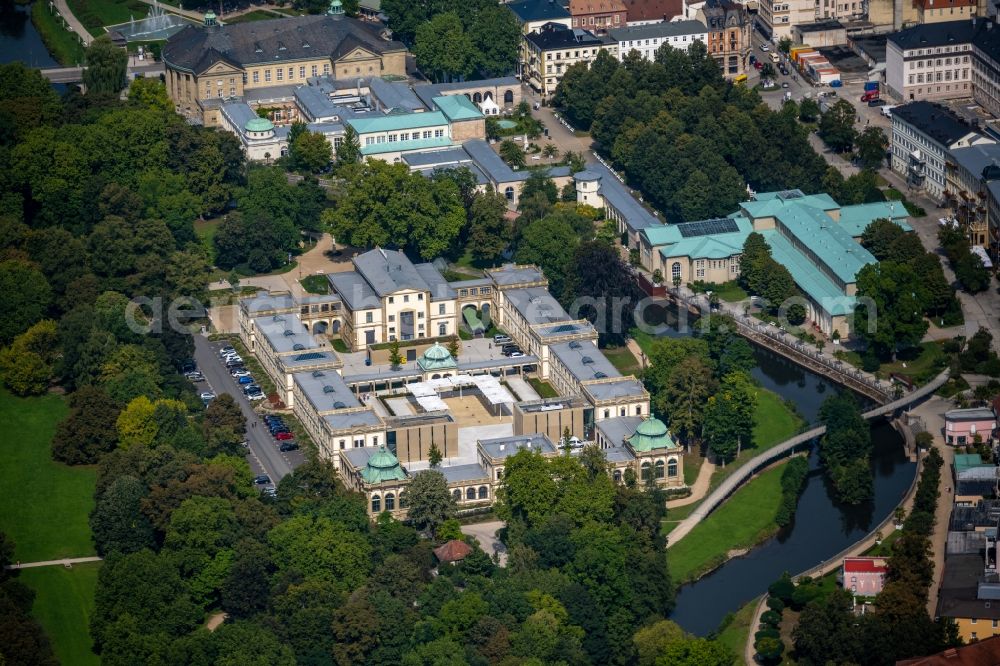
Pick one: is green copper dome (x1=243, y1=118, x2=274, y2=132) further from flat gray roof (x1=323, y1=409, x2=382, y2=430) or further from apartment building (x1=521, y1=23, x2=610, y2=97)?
flat gray roof (x1=323, y1=409, x2=382, y2=430)

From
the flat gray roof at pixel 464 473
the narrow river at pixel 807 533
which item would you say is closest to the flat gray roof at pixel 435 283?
the flat gray roof at pixel 464 473

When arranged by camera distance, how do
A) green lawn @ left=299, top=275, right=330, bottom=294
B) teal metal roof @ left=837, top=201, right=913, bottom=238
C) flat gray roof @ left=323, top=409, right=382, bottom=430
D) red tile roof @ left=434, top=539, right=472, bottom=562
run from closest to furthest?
red tile roof @ left=434, top=539, right=472, bottom=562
flat gray roof @ left=323, top=409, right=382, bottom=430
green lawn @ left=299, top=275, right=330, bottom=294
teal metal roof @ left=837, top=201, right=913, bottom=238

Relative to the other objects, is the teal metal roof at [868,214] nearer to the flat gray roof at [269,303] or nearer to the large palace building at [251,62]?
the flat gray roof at [269,303]

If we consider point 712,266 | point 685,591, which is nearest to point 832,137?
point 712,266

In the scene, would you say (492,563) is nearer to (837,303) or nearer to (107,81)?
(837,303)

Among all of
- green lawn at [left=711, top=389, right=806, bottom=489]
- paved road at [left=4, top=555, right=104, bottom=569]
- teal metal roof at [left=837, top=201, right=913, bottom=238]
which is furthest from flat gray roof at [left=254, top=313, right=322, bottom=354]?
teal metal roof at [left=837, top=201, right=913, bottom=238]

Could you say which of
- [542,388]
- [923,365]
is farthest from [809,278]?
[542,388]
